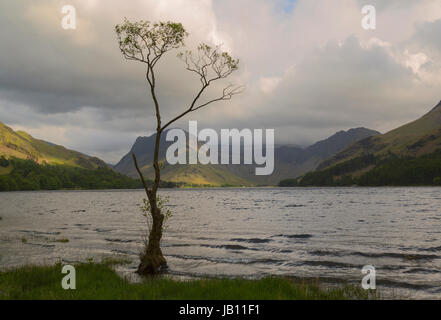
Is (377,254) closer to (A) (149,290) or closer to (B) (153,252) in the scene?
(B) (153,252)

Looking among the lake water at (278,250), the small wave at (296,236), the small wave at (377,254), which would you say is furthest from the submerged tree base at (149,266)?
the small wave at (296,236)

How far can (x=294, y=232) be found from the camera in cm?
4503

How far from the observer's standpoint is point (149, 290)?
47.7ft

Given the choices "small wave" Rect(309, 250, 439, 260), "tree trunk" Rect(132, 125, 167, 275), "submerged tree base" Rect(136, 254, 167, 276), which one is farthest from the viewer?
"small wave" Rect(309, 250, 439, 260)

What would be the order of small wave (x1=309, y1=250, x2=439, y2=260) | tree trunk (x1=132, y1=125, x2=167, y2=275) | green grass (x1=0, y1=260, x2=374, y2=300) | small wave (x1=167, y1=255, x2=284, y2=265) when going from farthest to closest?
small wave (x1=309, y1=250, x2=439, y2=260) < small wave (x1=167, y1=255, x2=284, y2=265) < tree trunk (x1=132, y1=125, x2=167, y2=275) < green grass (x1=0, y1=260, x2=374, y2=300)

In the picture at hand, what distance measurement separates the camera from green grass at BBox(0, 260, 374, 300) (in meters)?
13.7

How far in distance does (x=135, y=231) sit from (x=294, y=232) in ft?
75.2

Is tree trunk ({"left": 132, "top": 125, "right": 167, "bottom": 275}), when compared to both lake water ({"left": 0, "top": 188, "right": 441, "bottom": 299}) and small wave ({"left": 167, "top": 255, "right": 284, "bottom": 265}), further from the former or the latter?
small wave ({"left": 167, "top": 255, "right": 284, "bottom": 265})

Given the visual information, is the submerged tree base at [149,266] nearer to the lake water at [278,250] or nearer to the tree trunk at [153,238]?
the tree trunk at [153,238]

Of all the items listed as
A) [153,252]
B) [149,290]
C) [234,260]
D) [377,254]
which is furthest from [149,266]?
[377,254]

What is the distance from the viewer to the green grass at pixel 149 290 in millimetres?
13672

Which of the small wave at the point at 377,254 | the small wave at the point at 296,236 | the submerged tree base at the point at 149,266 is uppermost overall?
the submerged tree base at the point at 149,266

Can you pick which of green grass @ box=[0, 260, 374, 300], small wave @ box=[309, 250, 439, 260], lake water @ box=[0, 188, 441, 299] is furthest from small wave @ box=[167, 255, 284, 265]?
green grass @ box=[0, 260, 374, 300]
